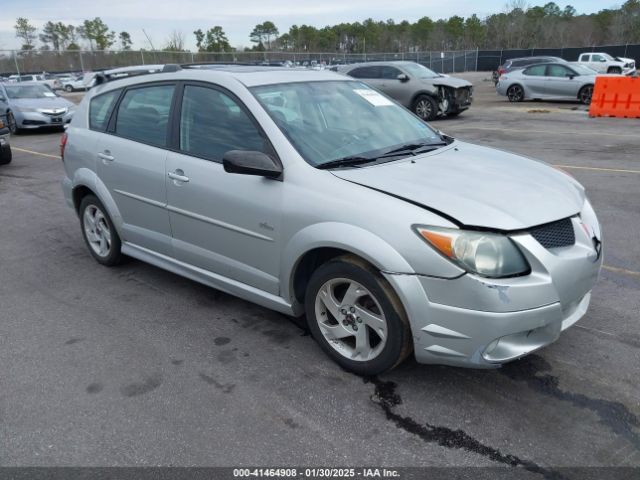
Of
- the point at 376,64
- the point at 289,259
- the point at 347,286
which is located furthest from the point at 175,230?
the point at 376,64

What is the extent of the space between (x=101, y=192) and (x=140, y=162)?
73cm

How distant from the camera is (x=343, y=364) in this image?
10.7 ft

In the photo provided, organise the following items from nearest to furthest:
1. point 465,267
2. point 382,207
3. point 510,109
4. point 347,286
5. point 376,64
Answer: point 465,267, point 382,207, point 347,286, point 376,64, point 510,109

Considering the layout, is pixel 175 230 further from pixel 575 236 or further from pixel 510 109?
pixel 510 109

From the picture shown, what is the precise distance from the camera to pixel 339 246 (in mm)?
→ 2984

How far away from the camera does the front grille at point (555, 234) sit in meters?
2.80

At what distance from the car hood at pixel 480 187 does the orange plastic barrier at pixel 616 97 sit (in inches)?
547

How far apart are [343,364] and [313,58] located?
4754cm

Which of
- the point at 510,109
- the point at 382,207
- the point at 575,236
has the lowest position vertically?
the point at 510,109

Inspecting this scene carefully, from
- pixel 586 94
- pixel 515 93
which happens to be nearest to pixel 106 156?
pixel 586 94

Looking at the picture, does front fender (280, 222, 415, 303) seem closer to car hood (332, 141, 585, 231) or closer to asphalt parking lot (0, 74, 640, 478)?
car hood (332, 141, 585, 231)

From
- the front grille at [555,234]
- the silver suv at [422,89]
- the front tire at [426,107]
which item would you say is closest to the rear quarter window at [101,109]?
the front grille at [555,234]

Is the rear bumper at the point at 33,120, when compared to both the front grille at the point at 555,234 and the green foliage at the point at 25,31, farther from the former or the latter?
the green foliage at the point at 25,31

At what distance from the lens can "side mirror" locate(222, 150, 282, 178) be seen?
127 inches
